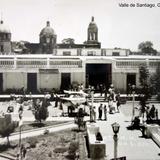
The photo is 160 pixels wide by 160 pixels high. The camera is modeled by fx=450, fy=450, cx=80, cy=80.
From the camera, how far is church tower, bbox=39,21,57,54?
26.5 metres

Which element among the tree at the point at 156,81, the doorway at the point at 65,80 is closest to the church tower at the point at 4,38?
the doorway at the point at 65,80

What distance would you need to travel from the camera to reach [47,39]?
27094mm

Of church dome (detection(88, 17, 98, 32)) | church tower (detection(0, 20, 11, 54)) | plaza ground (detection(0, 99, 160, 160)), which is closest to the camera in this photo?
plaza ground (detection(0, 99, 160, 160))

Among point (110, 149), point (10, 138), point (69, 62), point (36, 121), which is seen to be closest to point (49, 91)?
point (69, 62)

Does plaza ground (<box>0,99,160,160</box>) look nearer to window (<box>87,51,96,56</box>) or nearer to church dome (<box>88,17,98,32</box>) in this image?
church dome (<box>88,17,98,32</box>)

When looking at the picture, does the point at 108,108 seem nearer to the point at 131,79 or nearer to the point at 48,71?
the point at 131,79

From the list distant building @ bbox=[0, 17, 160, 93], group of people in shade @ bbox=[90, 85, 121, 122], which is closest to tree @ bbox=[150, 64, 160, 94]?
distant building @ bbox=[0, 17, 160, 93]

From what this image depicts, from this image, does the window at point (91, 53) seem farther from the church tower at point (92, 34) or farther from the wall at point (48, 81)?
the wall at point (48, 81)

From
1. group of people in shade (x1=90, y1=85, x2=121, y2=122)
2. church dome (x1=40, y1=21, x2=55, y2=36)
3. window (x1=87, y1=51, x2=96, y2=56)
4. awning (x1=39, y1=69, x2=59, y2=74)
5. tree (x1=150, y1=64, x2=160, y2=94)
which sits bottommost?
group of people in shade (x1=90, y1=85, x2=121, y2=122)

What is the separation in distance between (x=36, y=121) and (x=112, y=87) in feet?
20.5

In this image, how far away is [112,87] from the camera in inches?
784

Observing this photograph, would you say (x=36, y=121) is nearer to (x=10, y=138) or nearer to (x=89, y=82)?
(x=10, y=138)

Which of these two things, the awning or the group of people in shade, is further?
the awning

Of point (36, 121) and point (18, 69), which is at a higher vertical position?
point (18, 69)
